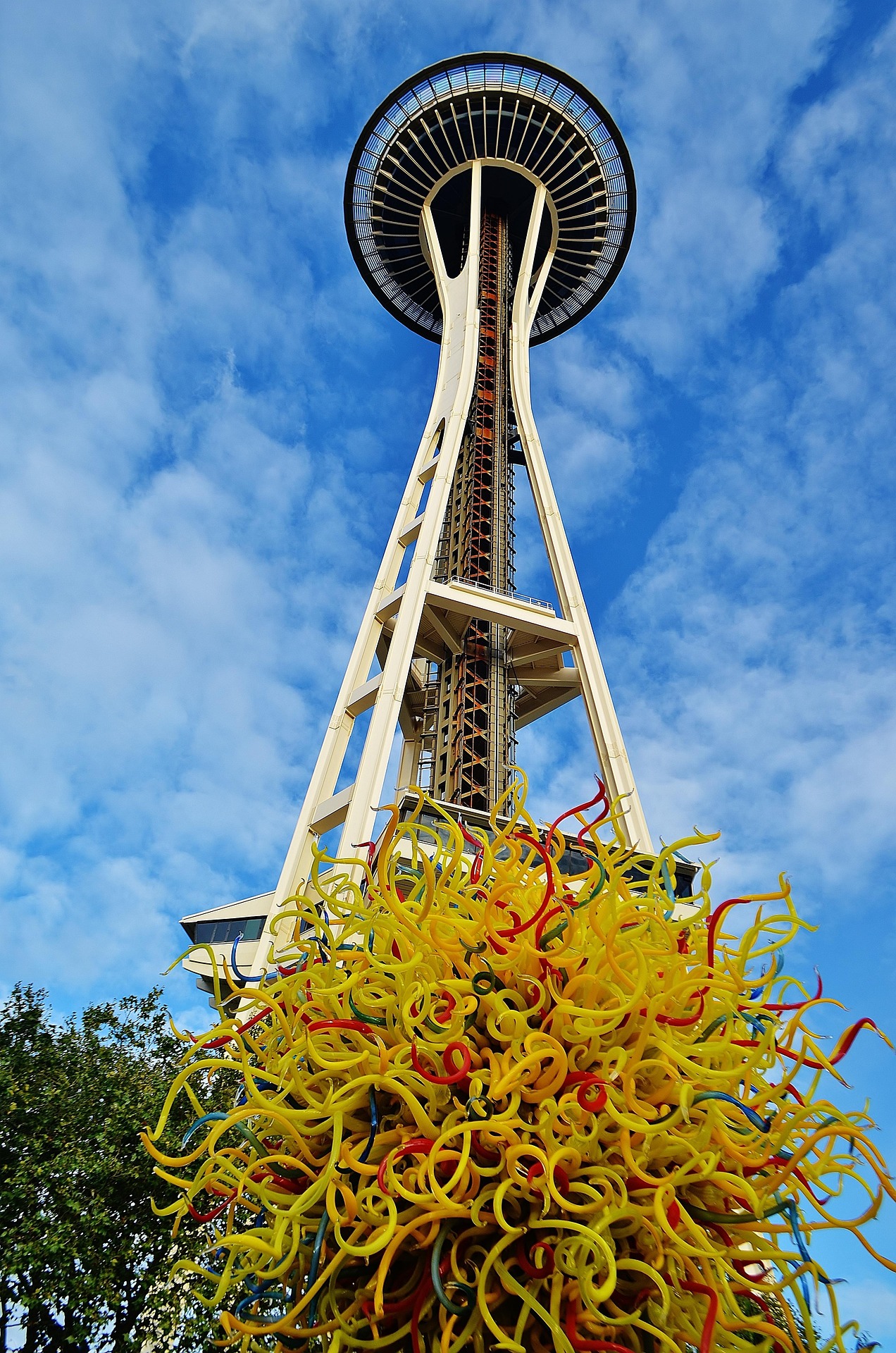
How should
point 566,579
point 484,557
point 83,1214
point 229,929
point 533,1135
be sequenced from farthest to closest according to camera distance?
point 484,557, point 229,929, point 566,579, point 83,1214, point 533,1135

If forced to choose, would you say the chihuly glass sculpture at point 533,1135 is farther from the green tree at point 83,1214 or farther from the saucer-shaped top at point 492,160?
the saucer-shaped top at point 492,160

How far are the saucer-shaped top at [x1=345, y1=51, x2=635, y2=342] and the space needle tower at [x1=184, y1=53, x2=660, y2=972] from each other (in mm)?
47

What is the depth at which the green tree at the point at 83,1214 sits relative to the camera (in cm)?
998

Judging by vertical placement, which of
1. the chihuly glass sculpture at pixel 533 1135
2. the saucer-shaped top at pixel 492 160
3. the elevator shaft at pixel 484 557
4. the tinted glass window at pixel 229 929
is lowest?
the chihuly glass sculpture at pixel 533 1135

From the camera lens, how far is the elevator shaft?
2011cm

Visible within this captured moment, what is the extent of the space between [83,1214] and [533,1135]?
890 cm

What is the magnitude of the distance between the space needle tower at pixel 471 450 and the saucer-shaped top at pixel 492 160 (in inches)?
1.9

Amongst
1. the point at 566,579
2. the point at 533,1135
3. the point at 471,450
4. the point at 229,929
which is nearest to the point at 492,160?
the point at 471,450

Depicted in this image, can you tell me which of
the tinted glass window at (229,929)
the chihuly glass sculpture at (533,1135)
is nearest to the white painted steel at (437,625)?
the tinted glass window at (229,929)

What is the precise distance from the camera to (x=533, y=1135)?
3572 mm

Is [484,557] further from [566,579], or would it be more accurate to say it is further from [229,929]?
[229,929]

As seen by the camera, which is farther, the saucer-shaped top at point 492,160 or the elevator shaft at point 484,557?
the saucer-shaped top at point 492,160

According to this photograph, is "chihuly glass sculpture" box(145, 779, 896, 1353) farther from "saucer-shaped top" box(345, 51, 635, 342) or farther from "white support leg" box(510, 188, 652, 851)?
"saucer-shaped top" box(345, 51, 635, 342)

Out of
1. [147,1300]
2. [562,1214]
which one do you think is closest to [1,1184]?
[147,1300]
